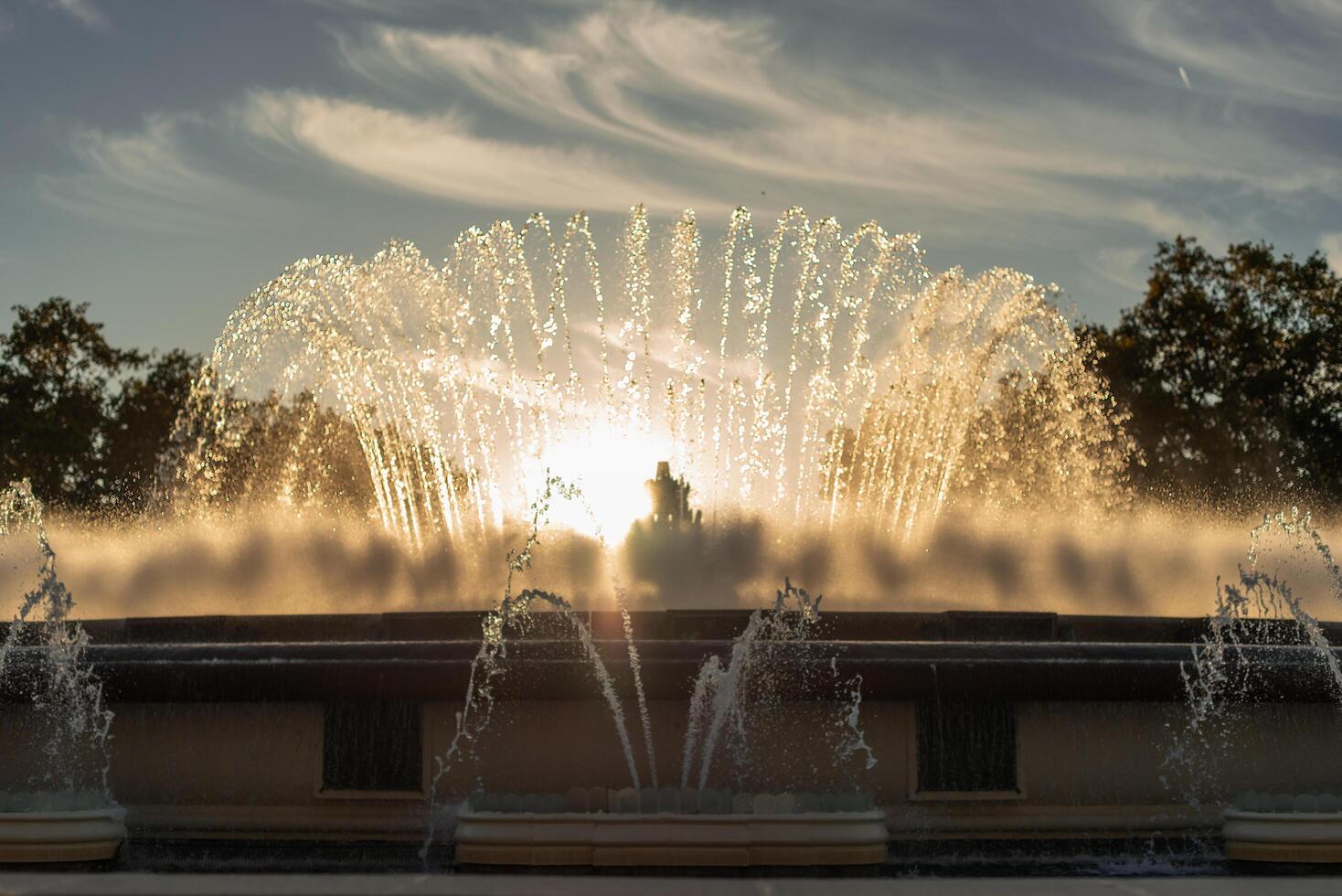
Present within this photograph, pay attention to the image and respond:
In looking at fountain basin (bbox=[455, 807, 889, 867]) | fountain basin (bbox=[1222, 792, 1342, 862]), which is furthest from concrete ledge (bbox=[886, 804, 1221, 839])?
fountain basin (bbox=[455, 807, 889, 867])

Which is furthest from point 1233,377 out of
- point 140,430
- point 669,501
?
point 140,430

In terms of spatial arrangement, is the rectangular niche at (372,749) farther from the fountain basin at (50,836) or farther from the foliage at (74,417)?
the foliage at (74,417)

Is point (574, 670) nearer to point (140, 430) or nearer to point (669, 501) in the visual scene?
point (669, 501)

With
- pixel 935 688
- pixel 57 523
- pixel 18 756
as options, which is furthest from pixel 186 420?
pixel 935 688

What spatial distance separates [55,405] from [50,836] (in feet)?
129

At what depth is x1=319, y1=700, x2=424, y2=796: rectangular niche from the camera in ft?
37.7

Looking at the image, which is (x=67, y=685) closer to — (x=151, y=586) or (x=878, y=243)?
(x=151, y=586)

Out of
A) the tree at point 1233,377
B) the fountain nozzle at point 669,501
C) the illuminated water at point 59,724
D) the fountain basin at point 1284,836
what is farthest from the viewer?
the tree at point 1233,377

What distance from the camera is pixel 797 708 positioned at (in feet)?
38.0

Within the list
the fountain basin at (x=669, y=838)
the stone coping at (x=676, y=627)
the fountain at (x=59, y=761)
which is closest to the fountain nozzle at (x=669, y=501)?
the stone coping at (x=676, y=627)

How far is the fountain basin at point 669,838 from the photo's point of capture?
33.4ft

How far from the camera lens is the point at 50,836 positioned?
1054 cm

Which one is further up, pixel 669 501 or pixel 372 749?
A: pixel 669 501

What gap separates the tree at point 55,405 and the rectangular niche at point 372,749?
3653 centimetres
